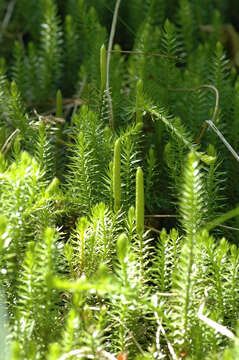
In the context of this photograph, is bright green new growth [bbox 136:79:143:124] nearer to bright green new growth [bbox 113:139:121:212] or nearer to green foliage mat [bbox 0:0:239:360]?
green foliage mat [bbox 0:0:239:360]

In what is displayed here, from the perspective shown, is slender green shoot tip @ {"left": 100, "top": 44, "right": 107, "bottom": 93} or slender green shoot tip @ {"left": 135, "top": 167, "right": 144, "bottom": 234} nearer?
slender green shoot tip @ {"left": 135, "top": 167, "right": 144, "bottom": 234}

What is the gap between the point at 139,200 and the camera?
104 cm

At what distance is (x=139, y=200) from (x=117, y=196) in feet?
0.42

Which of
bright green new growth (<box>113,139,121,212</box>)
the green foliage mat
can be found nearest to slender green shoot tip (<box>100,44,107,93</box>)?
the green foliage mat

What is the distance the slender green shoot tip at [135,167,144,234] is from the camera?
102 cm

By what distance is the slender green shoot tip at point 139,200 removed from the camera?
3.34 feet

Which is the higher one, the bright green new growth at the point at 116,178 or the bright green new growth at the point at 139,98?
the bright green new growth at the point at 139,98

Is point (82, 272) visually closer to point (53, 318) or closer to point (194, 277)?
point (53, 318)

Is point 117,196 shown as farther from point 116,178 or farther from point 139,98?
point 139,98

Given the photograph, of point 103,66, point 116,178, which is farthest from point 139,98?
point 116,178

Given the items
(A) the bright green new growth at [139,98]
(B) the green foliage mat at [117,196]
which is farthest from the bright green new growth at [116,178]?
(A) the bright green new growth at [139,98]

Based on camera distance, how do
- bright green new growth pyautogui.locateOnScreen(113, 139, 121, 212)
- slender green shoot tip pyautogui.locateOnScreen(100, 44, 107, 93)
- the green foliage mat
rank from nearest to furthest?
the green foliage mat < bright green new growth pyautogui.locateOnScreen(113, 139, 121, 212) < slender green shoot tip pyautogui.locateOnScreen(100, 44, 107, 93)

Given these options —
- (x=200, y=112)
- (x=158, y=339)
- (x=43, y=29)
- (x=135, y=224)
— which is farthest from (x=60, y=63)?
(x=158, y=339)

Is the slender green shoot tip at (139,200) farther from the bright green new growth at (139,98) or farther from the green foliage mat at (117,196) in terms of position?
the bright green new growth at (139,98)
